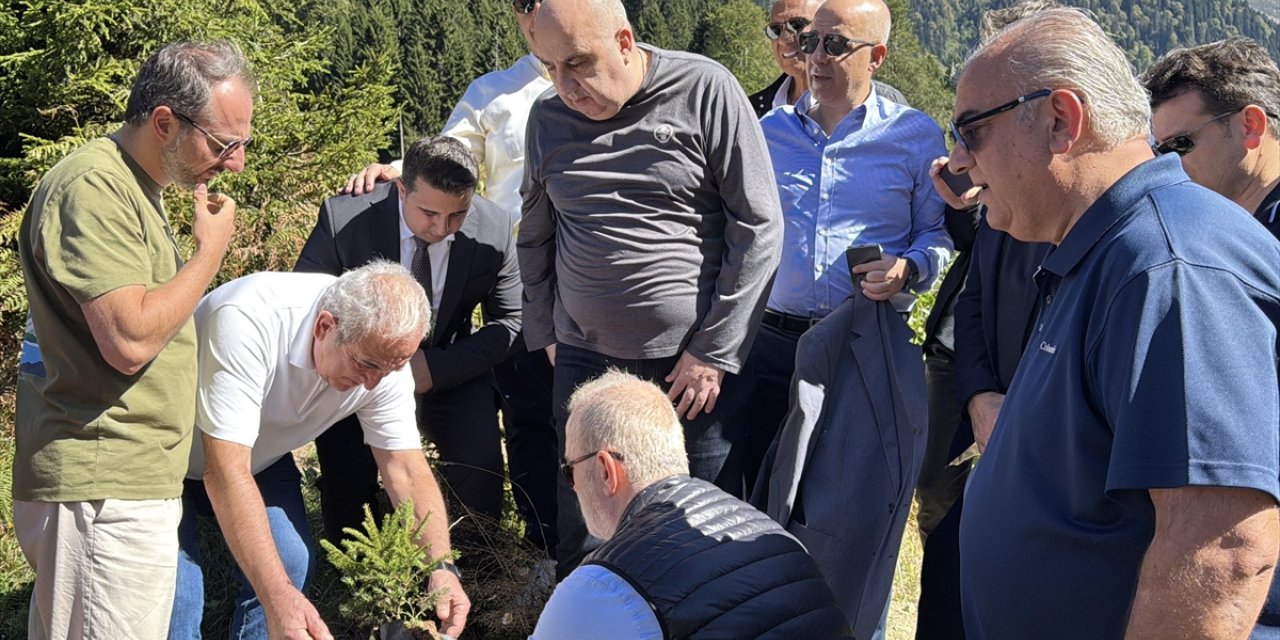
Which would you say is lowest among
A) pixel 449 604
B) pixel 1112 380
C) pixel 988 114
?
pixel 449 604

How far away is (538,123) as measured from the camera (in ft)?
11.8

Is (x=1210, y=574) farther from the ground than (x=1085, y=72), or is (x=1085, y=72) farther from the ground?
(x=1085, y=72)

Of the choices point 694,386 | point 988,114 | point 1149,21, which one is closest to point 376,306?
point 694,386

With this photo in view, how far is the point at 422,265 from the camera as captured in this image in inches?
164

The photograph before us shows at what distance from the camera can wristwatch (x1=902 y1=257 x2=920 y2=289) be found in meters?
3.31

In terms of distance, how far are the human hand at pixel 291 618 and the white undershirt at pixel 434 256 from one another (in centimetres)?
137

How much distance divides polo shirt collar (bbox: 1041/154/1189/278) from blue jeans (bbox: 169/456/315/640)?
257 centimetres

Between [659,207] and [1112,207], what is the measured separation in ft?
6.22

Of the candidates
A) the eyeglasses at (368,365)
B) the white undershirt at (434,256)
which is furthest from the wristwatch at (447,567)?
the white undershirt at (434,256)

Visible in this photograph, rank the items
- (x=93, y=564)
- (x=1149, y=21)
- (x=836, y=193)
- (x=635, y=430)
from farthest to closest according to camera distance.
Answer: (x=1149, y=21), (x=836, y=193), (x=93, y=564), (x=635, y=430)

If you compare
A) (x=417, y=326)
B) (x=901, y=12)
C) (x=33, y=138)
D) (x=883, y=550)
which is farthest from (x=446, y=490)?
(x=901, y=12)

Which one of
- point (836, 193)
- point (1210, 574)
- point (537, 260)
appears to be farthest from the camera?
point (537, 260)

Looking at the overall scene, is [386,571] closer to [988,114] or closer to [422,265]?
[422,265]

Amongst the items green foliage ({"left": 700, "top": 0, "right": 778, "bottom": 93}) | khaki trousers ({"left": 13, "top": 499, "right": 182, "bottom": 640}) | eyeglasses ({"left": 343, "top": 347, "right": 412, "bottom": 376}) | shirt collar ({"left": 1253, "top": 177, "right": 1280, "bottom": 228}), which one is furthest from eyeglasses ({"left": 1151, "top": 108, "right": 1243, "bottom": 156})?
green foliage ({"left": 700, "top": 0, "right": 778, "bottom": 93})
